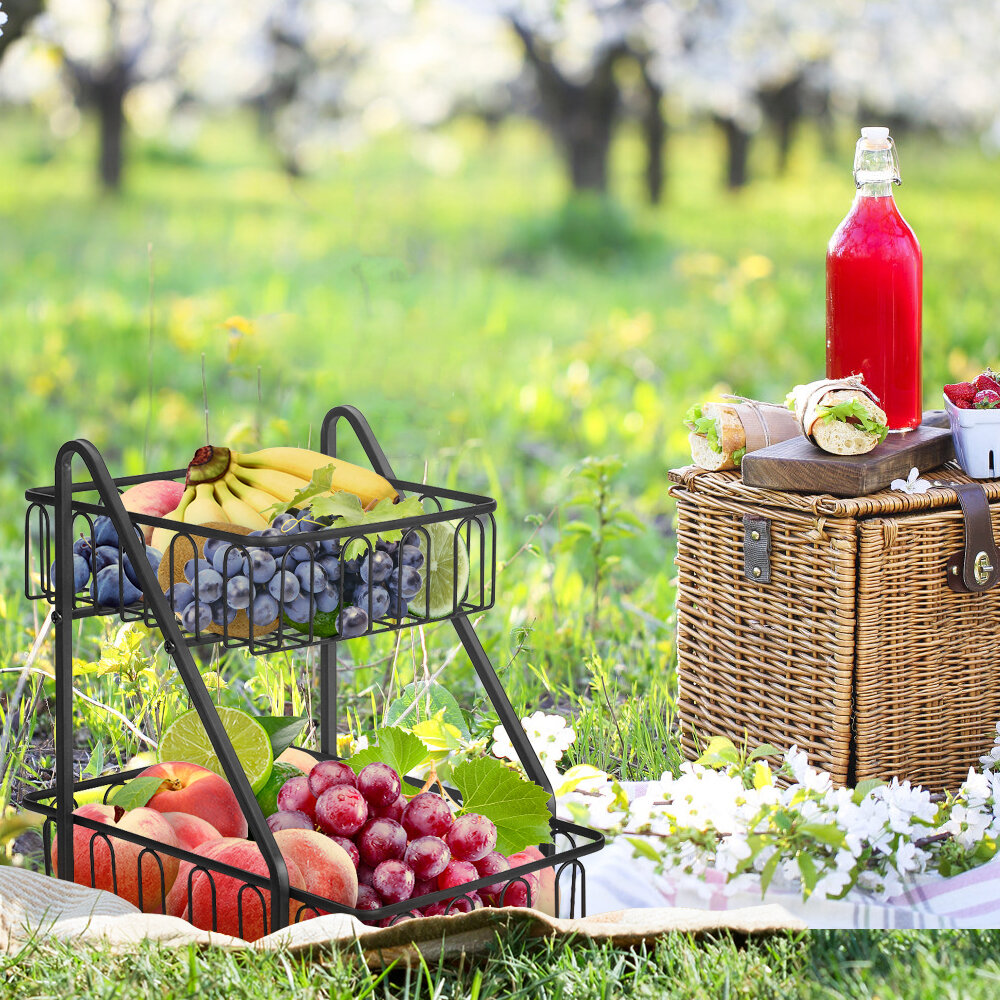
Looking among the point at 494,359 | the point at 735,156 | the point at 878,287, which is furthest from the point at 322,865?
the point at 735,156

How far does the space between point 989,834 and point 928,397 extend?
10.5 feet

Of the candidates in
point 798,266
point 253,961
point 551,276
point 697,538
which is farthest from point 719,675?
point 798,266

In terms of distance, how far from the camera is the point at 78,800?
1.80 metres

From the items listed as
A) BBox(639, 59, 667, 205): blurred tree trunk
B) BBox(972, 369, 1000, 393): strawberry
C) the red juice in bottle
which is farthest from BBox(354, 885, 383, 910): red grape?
BBox(639, 59, 667, 205): blurred tree trunk

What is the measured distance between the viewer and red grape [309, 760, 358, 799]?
5.46 feet

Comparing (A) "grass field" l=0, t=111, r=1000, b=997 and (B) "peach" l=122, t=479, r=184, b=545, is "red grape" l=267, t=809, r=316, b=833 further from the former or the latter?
(B) "peach" l=122, t=479, r=184, b=545

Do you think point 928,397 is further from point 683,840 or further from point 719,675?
point 683,840

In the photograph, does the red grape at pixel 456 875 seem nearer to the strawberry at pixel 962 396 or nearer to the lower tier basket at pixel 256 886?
the lower tier basket at pixel 256 886

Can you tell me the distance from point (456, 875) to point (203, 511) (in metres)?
0.51

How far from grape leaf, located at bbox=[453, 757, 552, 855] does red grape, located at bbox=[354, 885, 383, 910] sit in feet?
0.56

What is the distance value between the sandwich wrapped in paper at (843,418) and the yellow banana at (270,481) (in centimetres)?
74

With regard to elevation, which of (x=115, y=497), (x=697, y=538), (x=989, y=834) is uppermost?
(x=115, y=497)

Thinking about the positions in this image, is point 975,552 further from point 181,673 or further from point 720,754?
point 181,673

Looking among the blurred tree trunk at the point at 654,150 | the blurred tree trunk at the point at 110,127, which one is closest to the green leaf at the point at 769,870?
the blurred tree trunk at the point at 654,150
